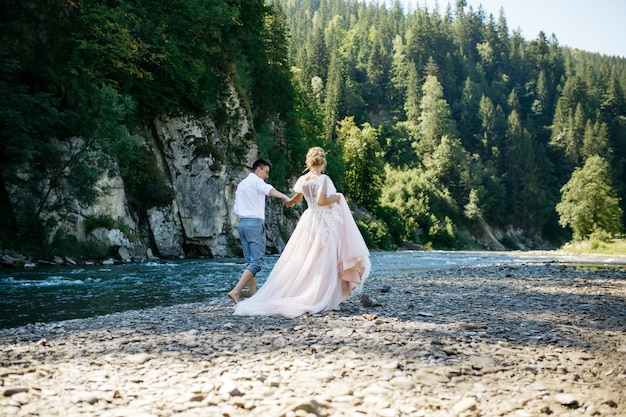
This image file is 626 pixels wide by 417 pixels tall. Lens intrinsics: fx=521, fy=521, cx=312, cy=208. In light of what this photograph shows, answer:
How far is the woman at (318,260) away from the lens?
9.33m

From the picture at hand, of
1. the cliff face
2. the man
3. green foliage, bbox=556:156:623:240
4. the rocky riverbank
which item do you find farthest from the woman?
green foliage, bbox=556:156:623:240

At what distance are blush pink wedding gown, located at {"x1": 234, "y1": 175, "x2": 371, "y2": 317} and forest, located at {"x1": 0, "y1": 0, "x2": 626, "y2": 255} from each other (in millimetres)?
19589

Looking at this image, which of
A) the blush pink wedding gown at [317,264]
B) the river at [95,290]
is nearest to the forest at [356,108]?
the river at [95,290]

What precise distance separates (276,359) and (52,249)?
23.6 m

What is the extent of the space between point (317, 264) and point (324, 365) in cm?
406

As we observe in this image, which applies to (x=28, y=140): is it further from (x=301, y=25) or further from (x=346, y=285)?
(x=301, y=25)

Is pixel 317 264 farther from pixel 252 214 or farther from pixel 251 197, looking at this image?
pixel 251 197

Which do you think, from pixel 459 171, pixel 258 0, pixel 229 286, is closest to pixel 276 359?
pixel 229 286

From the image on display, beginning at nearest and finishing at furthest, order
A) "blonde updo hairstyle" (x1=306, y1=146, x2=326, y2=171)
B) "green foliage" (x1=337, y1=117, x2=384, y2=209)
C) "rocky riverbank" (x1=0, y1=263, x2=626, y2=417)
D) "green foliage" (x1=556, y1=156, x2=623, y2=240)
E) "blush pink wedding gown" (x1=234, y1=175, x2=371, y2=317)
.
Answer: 1. "rocky riverbank" (x1=0, y1=263, x2=626, y2=417)
2. "blush pink wedding gown" (x1=234, y1=175, x2=371, y2=317)
3. "blonde updo hairstyle" (x1=306, y1=146, x2=326, y2=171)
4. "green foliage" (x1=337, y1=117, x2=384, y2=209)
5. "green foliage" (x1=556, y1=156, x2=623, y2=240)

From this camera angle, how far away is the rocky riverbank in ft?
14.3

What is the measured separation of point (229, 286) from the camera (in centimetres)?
1673

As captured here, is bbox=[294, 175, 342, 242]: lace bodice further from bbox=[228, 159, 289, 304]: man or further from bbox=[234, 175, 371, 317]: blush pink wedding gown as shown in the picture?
bbox=[228, 159, 289, 304]: man

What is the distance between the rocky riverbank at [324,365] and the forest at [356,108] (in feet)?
67.9

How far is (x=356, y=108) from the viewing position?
388 feet
